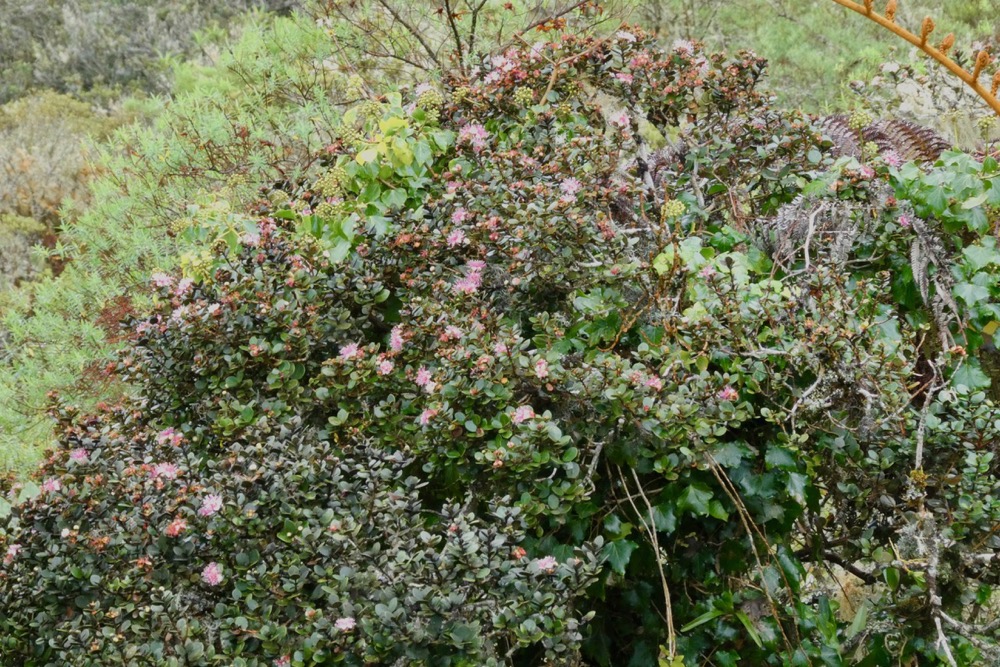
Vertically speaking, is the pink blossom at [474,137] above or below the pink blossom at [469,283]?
above

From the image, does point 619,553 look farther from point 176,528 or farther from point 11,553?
point 11,553

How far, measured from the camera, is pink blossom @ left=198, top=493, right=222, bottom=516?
1.61m

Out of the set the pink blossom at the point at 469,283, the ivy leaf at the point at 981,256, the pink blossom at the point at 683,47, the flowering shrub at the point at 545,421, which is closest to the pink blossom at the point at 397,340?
the flowering shrub at the point at 545,421

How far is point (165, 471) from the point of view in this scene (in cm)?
171

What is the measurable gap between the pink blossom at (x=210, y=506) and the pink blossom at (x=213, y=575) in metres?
0.09

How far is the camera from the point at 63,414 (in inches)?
75.7

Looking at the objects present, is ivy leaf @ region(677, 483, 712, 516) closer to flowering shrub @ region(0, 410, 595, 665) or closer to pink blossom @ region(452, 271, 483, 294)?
flowering shrub @ region(0, 410, 595, 665)

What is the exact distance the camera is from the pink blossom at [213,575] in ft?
5.22

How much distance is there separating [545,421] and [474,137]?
870 mm

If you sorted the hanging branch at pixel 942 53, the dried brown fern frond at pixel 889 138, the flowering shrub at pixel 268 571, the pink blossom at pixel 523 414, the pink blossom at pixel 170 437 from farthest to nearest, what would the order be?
the dried brown fern frond at pixel 889 138 → the pink blossom at pixel 170 437 → the pink blossom at pixel 523 414 → the flowering shrub at pixel 268 571 → the hanging branch at pixel 942 53

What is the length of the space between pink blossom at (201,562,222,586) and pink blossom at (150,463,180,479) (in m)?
0.20

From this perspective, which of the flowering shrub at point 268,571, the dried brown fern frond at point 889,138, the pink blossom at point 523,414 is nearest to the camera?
the flowering shrub at point 268,571

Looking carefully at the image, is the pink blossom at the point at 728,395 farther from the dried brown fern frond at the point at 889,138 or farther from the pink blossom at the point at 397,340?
the dried brown fern frond at the point at 889,138

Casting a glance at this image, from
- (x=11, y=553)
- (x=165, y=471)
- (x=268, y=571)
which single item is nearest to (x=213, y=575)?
(x=268, y=571)
